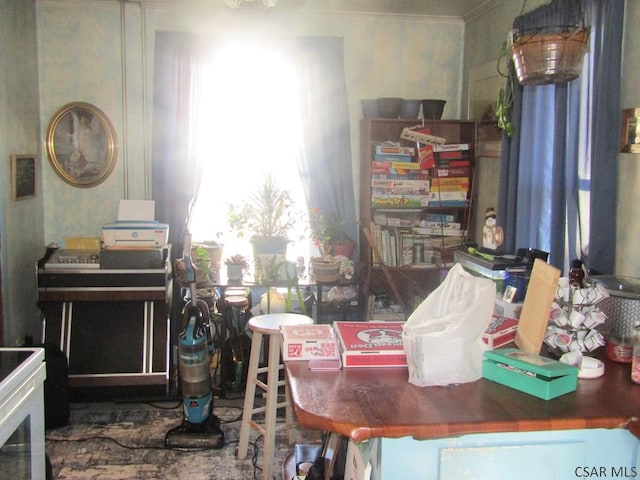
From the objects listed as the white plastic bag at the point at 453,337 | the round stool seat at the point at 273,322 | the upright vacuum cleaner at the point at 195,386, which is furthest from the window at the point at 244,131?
the white plastic bag at the point at 453,337

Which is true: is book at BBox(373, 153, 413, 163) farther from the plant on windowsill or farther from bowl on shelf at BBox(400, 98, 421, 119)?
the plant on windowsill

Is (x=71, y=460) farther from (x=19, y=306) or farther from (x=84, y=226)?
(x=84, y=226)

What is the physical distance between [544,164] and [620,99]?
626mm

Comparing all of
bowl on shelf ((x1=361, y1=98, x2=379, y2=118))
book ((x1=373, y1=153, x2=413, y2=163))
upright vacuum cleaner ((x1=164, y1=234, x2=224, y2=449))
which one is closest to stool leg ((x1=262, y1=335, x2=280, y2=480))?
upright vacuum cleaner ((x1=164, y1=234, x2=224, y2=449))

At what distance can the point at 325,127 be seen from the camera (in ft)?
14.4

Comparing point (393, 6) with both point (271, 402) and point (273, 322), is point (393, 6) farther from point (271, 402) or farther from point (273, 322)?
point (271, 402)

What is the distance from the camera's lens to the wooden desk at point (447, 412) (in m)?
1.48

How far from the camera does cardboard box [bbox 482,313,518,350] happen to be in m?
1.92

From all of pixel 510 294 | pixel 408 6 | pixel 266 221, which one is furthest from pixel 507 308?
pixel 408 6

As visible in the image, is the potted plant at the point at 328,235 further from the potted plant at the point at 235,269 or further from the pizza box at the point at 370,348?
the pizza box at the point at 370,348

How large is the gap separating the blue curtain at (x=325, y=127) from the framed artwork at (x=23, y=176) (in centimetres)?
176

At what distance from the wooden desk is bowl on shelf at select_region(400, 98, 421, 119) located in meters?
2.88

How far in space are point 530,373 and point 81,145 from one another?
3.56m

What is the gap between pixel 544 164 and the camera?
337cm
